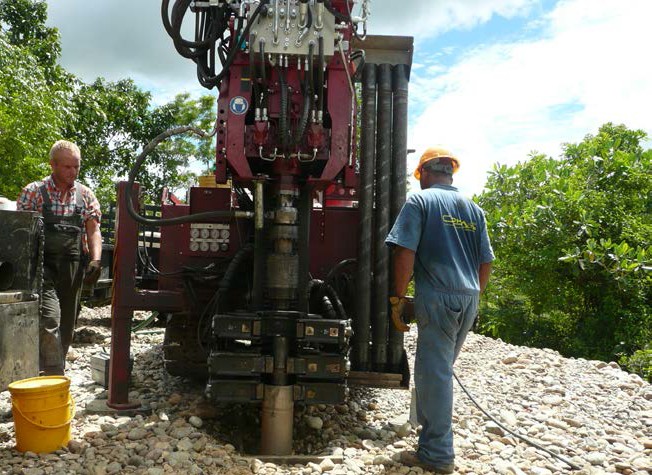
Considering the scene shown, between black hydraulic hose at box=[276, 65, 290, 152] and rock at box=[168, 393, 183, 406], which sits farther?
rock at box=[168, 393, 183, 406]

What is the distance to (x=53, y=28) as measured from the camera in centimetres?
1730

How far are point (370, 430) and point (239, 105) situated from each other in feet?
7.97

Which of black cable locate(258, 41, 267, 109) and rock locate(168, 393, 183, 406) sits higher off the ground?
black cable locate(258, 41, 267, 109)

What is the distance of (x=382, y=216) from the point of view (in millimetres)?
4859

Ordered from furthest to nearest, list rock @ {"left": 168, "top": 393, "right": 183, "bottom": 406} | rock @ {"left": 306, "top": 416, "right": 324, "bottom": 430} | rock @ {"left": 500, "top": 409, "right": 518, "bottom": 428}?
rock @ {"left": 168, "top": 393, "right": 183, "bottom": 406} < rock @ {"left": 500, "top": 409, "right": 518, "bottom": 428} < rock @ {"left": 306, "top": 416, "right": 324, "bottom": 430}

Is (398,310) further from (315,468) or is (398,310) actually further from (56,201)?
(56,201)

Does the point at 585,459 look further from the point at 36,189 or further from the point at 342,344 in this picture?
the point at 36,189

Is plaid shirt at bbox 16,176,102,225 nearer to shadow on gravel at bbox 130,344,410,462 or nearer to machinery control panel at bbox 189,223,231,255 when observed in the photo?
machinery control panel at bbox 189,223,231,255

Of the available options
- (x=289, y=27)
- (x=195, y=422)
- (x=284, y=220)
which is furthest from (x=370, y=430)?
(x=289, y=27)

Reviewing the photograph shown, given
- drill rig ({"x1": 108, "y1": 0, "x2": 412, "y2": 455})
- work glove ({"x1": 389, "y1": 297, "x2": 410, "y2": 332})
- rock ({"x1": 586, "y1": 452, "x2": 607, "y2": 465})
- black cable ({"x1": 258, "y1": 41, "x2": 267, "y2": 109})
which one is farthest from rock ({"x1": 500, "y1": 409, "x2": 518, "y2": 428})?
black cable ({"x1": 258, "y1": 41, "x2": 267, "y2": 109})

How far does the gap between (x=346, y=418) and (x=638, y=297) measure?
18.6ft

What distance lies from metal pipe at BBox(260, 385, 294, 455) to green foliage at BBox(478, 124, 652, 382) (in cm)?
578

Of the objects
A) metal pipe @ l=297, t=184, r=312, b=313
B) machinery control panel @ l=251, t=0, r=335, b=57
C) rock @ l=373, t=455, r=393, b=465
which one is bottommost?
rock @ l=373, t=455, r=393, b=465

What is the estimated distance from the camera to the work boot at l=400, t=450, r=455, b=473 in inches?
139
